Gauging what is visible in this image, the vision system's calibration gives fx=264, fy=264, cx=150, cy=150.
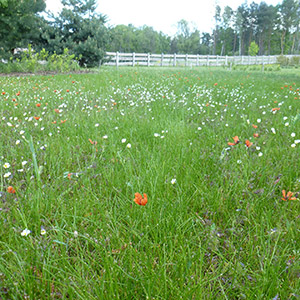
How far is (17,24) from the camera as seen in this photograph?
16484mm

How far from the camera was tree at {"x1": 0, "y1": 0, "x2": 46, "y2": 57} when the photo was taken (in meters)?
15.6

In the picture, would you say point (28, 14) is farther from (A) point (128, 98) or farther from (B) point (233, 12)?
(B) point (233, 12)

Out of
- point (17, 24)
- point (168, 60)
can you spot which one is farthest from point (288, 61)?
point (17, 24)

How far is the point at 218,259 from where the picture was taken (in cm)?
145

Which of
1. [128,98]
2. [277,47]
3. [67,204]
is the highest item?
[277,47]

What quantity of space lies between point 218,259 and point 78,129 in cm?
258

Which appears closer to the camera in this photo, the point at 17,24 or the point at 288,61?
the point at 17,24

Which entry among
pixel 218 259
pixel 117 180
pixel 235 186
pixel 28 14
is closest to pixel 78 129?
pixel 117 180

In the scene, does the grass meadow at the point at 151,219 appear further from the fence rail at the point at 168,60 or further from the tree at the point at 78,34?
the fence rail at the point at 168,60

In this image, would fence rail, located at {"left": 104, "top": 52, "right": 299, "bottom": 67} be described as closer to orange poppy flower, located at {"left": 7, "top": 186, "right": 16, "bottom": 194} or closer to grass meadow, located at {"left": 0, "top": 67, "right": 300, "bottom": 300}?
grass meadow, located at {"left": 0, "top": 67, "right": 300, "bottom": 300}

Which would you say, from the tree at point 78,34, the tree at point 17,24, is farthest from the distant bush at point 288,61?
the tree at point 17,24

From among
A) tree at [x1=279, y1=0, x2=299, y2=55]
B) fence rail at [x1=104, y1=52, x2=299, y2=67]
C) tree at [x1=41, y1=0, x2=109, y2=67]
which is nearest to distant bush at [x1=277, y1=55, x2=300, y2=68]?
fence rail at [x1=104, y1=52, x2=299, y2=67]

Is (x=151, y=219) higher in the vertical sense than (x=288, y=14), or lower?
lower

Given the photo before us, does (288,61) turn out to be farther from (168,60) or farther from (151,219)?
(151,219)
